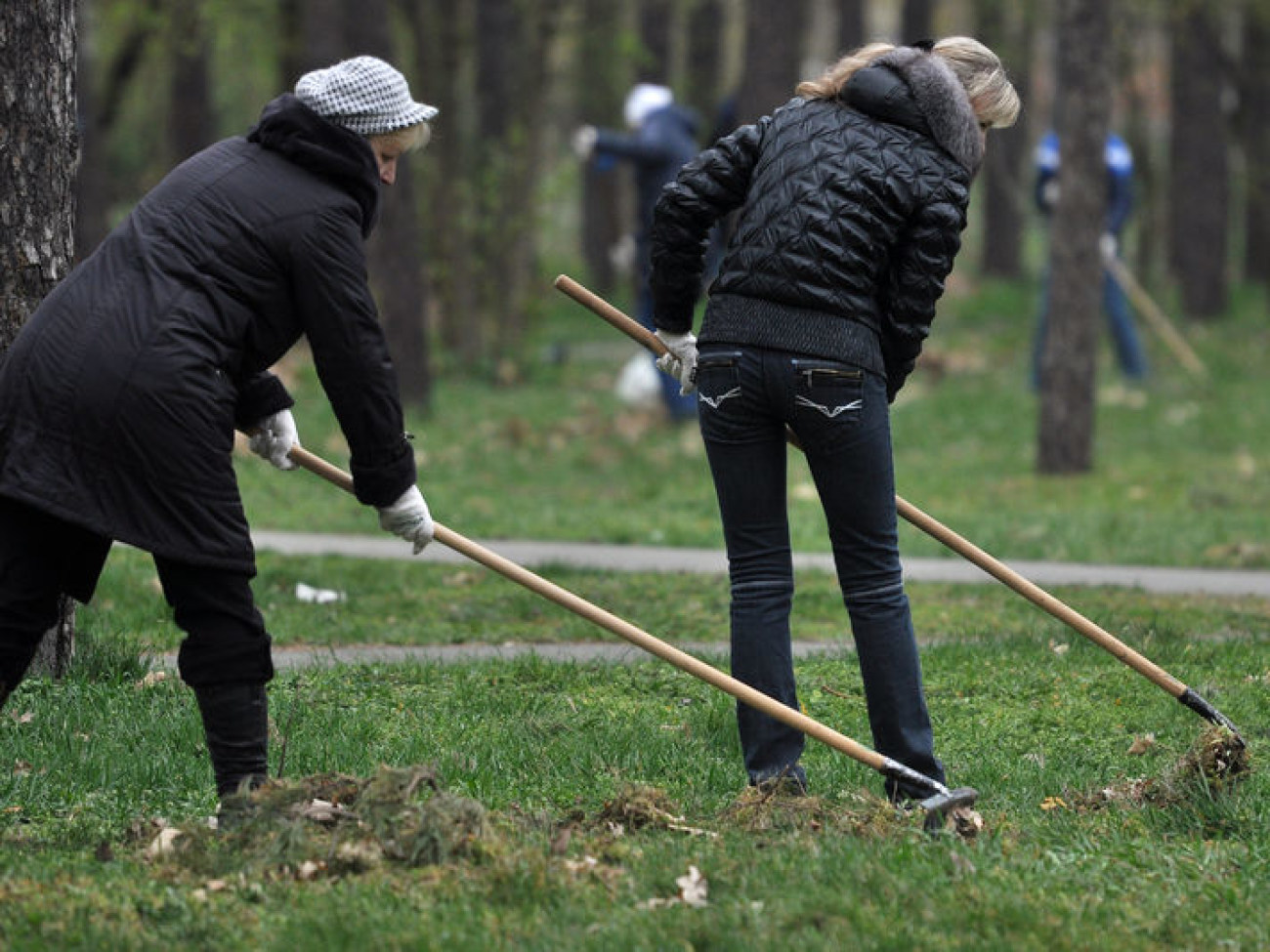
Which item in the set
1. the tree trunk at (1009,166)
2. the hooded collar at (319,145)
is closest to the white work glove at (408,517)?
the hooded collar at (319,145)

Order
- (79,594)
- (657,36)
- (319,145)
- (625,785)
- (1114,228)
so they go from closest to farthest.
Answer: (319,145)
(79,594)
(625,785)
(1114,228)
(657,36)

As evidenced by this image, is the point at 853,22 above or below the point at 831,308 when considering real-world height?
below

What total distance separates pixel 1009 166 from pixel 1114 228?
32.2 ft

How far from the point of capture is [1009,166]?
24.6 meters

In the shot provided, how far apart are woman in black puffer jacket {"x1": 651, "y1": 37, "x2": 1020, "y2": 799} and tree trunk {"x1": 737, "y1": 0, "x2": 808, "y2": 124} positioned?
30.5ft

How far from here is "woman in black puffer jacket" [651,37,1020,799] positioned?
14.4 ft

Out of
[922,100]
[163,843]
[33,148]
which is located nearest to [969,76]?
[922,100]

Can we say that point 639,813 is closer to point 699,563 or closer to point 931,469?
point 699,563

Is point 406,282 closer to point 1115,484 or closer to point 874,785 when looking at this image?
point 1115,484

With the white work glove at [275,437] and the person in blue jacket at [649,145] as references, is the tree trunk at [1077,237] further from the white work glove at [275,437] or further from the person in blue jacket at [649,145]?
the white work glove at [275,437]

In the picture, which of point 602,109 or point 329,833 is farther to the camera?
point 602,109

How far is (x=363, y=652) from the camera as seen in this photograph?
6.70 metres

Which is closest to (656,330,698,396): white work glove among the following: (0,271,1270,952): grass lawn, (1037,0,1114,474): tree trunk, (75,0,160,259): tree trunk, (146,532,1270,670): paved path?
(0,271,1270,952): grass lawn

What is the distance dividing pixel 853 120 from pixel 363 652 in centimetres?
310
